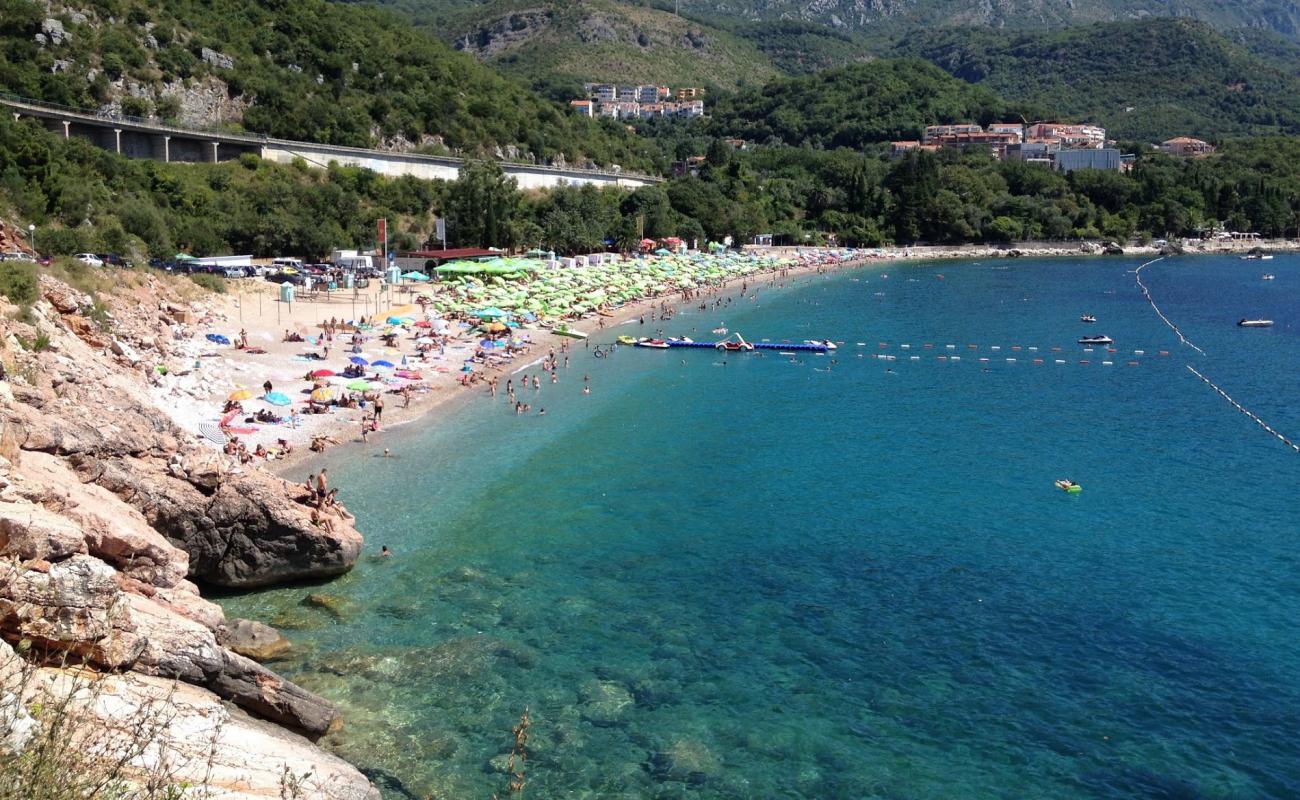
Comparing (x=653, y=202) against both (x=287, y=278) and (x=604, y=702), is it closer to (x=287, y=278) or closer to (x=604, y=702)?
(x=287, y=278)

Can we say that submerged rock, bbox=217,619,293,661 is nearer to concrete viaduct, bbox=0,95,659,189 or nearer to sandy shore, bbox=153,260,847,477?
sandy shore, bbox=153,260,847,477

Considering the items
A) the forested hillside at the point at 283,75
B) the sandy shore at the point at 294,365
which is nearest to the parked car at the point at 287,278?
the sandy shore at the point at 294,365

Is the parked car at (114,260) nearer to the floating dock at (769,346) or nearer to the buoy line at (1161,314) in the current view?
the floating dock at (769,346)

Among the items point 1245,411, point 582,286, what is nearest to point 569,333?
point 582,286

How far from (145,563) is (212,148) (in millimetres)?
62833

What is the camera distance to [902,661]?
17.6 m

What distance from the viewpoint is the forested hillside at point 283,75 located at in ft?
224

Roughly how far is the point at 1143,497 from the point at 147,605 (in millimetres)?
23870

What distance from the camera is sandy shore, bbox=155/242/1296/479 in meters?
28.8

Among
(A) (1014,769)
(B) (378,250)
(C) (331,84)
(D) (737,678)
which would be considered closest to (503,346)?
(B) (378,250)

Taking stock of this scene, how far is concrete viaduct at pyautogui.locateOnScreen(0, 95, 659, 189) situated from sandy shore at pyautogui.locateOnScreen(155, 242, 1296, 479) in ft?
70.1

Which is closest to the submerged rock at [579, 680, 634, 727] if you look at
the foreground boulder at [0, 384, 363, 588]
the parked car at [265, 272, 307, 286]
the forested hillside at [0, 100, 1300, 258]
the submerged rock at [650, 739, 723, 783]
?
the submerged rock at [650, 739, 723, 783]

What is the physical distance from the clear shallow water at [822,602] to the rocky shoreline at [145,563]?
45.3 inches

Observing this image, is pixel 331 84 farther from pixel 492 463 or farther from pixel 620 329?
pixel 492 463
